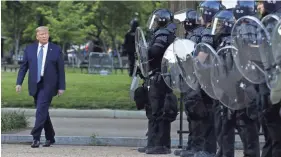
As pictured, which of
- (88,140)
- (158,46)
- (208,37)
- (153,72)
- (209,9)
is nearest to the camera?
(208,37)

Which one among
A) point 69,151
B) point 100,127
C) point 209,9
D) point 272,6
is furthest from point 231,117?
point 100,127

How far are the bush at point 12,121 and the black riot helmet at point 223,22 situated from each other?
4871 millimetres

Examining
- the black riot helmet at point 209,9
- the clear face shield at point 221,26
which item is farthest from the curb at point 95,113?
the clear face shield at point 221,26

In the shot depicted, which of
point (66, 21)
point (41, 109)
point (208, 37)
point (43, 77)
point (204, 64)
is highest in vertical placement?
point (66, 21)

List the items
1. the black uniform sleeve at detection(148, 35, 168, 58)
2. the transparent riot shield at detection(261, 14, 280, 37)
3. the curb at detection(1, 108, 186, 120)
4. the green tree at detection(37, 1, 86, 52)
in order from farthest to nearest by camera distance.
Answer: the green tree at detection(37, 1, 86, 52) → the curb at detection(1, 108, 186, 120) → the black uniform sleeve at detection(148, 35, 168, 58) → the transparent riot shield at detection(261, 14, 280, 37)

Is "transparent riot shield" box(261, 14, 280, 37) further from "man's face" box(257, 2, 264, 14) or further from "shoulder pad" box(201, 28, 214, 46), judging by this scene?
"shoulder pad" box(201, 28, 214, 46)

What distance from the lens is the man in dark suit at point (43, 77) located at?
9164 mm

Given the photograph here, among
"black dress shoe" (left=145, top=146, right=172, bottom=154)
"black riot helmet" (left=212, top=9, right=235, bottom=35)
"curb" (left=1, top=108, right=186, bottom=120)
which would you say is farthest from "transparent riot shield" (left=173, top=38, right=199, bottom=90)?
"curb" (left=1, top=108, right=186, bottom=120)

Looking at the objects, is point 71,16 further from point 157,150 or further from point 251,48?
point 251,48

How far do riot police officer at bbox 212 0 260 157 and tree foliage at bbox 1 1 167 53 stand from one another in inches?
1161

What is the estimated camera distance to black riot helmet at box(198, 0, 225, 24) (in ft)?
24.0

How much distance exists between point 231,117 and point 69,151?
3.02 meters

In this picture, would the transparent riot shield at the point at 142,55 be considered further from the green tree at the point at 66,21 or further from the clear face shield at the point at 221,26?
the green tree at the point at 66,21

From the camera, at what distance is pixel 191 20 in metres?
8.01
